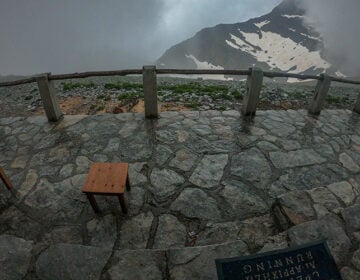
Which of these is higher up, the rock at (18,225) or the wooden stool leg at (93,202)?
the wooden stool leg at (93,202)

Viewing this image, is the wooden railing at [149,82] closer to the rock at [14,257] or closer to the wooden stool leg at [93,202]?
the wooden stool leg at [93,202]

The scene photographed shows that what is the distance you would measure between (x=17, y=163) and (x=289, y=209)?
4.51m

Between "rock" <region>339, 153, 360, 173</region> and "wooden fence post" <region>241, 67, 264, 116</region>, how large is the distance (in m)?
2.05

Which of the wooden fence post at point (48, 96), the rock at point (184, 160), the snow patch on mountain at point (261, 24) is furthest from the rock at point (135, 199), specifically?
the snow patch on mountain at point (261, 24)

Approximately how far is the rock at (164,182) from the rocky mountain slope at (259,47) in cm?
7464

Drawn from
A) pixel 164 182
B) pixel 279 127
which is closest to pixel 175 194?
pixel 164 182

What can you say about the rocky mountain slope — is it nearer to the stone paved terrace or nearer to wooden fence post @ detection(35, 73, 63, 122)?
the stone paved terrace

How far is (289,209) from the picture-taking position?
10.1ft

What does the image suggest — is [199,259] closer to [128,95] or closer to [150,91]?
[150,91]

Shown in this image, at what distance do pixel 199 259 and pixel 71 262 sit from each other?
1234mm

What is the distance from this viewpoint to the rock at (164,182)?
366cm

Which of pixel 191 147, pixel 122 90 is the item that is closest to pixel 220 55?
pixel 122 90

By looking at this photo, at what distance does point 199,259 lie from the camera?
2.37 metres

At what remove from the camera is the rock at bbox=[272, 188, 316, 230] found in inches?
116
